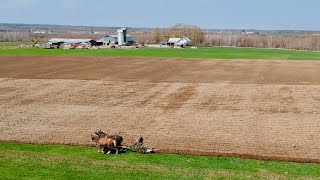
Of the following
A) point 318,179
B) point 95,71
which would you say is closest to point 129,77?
point 95,71

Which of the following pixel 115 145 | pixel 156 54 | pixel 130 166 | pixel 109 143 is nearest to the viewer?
pixel 130 166

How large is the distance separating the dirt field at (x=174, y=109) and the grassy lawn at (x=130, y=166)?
1230mm

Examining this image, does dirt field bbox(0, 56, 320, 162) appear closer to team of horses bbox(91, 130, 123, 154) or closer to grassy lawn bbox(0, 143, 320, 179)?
grassy lawn bbox(0, 143, 320, 179)

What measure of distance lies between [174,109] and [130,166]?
1317cm

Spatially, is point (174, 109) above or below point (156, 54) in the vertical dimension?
above

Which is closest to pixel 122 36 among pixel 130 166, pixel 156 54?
pixel 156 54

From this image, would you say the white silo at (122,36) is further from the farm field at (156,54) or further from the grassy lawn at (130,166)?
the grassy lawn at (130,166)

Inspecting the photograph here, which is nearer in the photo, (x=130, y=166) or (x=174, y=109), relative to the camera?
(x=130, y=166)

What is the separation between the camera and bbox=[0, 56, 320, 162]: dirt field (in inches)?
981

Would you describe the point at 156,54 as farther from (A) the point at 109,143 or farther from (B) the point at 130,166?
(B) the point at 130,166

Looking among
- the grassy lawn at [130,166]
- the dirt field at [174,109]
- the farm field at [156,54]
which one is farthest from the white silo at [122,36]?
the grassy lawn at [130,166]

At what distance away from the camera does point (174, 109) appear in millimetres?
33469

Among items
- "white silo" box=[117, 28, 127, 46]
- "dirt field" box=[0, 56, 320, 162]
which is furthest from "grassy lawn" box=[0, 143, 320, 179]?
"white silo" box=[117, 28, 127, 46]

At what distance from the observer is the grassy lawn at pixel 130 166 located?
63.6 feet
